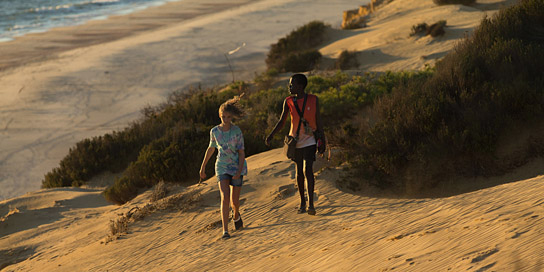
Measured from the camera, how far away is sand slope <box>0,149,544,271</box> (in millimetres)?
5215

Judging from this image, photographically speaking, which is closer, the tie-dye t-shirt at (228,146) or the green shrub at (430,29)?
the tie-dye t-shirt at (228,146)

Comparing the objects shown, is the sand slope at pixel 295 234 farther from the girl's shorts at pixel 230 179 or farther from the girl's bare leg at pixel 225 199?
the girl's shorts at pixel 230 179

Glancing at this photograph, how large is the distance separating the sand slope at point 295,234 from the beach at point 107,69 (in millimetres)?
5314

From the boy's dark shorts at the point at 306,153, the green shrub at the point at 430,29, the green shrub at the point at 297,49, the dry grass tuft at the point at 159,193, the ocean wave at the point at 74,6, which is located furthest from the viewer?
the ocean wave at the point at 74,6

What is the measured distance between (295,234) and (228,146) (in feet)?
4.34

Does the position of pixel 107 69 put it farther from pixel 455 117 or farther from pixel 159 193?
pixel 455 117

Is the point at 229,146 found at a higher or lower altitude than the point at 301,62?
higher

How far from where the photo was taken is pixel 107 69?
1025 inches

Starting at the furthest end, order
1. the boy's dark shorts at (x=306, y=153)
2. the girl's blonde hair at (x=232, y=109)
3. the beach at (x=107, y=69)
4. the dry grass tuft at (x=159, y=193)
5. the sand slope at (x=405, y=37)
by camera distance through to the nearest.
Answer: the sand slope at (x=405, y=37), the beach at (x=107, y=69), the dry grass tuft at (x=159, y=193), the boy's dark shorts at (x=306, y=153), the girl's blonde hair at (x=232, y=109)

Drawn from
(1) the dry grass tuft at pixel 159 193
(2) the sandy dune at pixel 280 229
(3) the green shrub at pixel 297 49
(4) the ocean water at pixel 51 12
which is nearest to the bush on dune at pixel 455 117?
(2) the sandy dune at pixel 280 229

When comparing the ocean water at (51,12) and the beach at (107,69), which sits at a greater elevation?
the ocean water at (51,12)

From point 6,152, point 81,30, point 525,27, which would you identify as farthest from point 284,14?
point 525,27

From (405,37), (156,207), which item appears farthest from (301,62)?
(156,207)

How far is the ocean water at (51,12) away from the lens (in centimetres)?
3925
